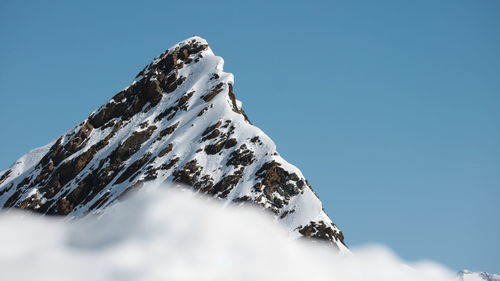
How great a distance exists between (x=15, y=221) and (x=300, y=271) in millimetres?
72452

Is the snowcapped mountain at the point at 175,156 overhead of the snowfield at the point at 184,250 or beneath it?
overhead

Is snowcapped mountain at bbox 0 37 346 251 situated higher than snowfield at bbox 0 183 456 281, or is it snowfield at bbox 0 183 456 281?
snowcapped mountain at bbox 0 37 346 251

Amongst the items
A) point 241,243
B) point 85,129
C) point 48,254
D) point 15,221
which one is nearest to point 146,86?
point 85,129

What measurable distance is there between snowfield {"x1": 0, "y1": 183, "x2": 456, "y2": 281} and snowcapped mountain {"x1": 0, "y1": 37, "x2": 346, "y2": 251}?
2.94 m

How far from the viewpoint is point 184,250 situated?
140m

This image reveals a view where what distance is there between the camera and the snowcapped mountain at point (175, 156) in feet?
476

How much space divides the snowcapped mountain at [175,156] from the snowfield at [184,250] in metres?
2.94

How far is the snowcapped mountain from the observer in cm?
14500

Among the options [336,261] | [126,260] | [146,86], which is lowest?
[126,260]

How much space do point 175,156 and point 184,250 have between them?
2626 centimetres

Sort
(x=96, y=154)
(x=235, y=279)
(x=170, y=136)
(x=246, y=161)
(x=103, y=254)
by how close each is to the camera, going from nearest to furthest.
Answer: (x=235, y=279) → (x=103, y=254) → (x=246, y=161) → (x=170, y=136) → (x=96, y=154)

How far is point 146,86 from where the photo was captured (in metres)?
195

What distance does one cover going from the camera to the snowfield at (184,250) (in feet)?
441

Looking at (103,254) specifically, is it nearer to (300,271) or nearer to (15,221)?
(300,271)
